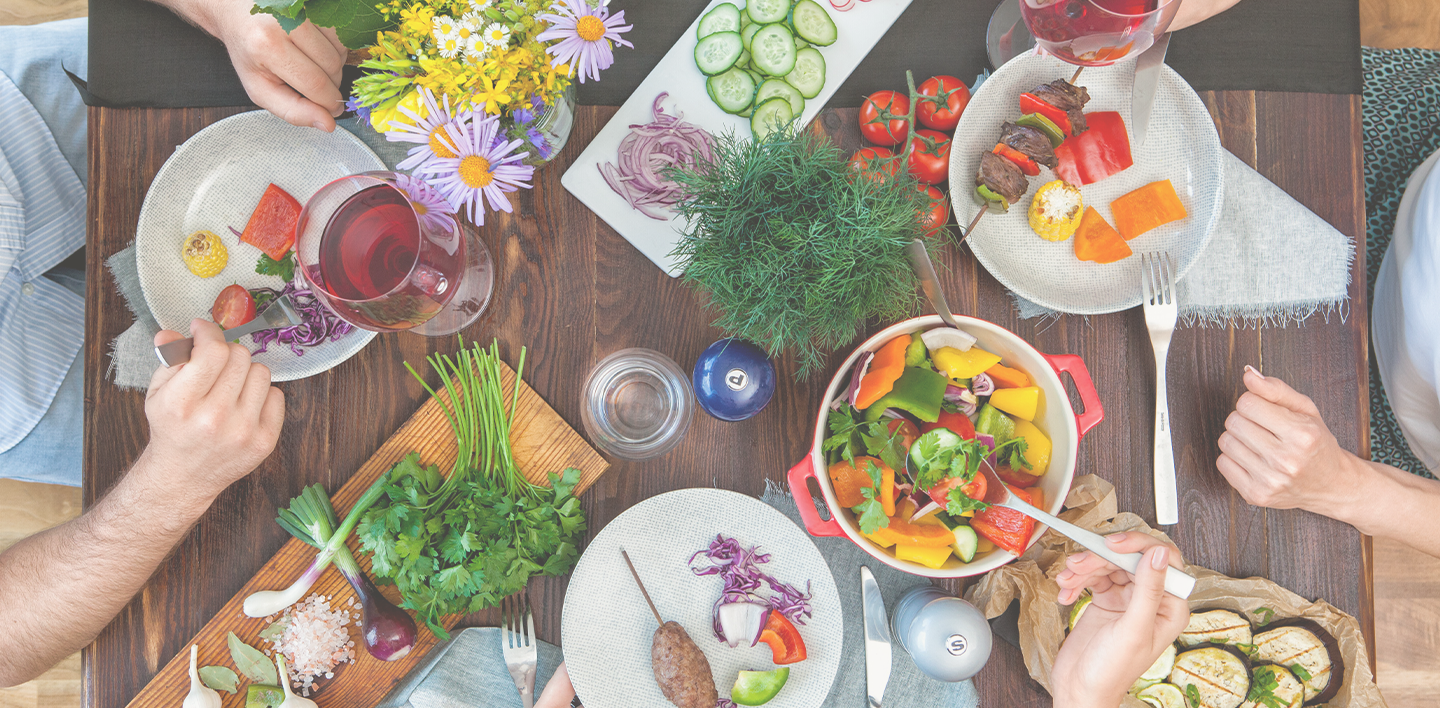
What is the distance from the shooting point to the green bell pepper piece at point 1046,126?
124 cm

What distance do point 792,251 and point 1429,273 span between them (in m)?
1.29

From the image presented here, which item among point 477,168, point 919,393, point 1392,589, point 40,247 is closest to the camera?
point 477,168

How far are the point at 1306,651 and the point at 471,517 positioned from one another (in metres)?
1.49

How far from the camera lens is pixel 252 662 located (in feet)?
4.08

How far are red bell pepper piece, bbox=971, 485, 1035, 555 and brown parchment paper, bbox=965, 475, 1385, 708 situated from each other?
20 cm

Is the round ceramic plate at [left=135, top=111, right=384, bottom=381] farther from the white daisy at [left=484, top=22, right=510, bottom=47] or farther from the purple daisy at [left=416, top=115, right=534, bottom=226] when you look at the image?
the white daisy at [left=484, top=22, right=510, bottom=47]

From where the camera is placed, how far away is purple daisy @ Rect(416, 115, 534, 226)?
3.20 ft

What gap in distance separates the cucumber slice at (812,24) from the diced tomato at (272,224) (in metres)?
0.92

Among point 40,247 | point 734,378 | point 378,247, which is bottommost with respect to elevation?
point 40,247

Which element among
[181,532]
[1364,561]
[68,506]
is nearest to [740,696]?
[181,532]

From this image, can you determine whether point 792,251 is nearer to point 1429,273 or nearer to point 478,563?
point 478,563

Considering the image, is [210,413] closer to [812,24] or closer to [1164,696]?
[812,24]

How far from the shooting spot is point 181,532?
1.23 metres

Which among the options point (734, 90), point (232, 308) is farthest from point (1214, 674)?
point (232, 308)
